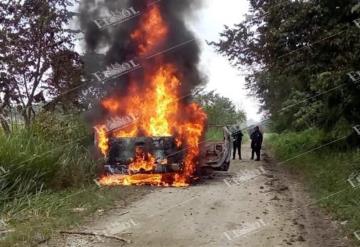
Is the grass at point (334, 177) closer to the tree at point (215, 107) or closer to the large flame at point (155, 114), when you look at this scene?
the large flame at point (155, 114)

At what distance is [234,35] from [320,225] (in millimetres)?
20232

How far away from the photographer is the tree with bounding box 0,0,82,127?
14062mm

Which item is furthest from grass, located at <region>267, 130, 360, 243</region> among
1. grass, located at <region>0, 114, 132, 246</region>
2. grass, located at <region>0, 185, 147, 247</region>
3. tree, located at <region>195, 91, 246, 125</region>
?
tree, located at <region>195, 91, 246, 125</region>

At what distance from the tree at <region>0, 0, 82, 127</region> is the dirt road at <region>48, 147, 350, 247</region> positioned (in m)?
5.07

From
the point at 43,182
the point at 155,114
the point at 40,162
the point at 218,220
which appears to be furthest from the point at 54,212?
the point at 155,114

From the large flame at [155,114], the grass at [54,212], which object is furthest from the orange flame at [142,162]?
the grass at [54,212]

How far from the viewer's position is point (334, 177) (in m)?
12.6

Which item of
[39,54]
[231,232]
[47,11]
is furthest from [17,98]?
[231,232]

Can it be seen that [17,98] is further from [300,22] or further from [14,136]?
[300,22]

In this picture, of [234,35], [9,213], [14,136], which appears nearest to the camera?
[9,213]

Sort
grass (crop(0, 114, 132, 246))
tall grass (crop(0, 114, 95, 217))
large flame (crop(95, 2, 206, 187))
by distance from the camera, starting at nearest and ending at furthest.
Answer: grass (crop(0, 114, 132, 246)), tall grass (crop(0, 114, 95, 217)), large flame (crop(95, 2, 206, 187))

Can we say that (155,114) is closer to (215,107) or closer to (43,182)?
(43,182)

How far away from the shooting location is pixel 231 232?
315 inches

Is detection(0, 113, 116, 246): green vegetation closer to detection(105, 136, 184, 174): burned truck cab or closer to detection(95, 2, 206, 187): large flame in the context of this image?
detection(105, 136, 184, 174): burned truck cab
